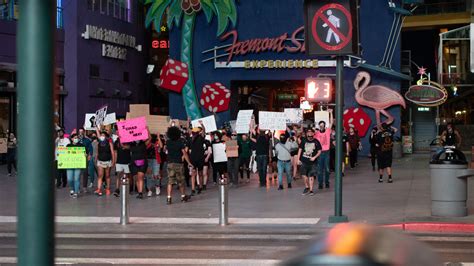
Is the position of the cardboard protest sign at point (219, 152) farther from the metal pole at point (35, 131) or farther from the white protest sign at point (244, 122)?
the metal pole at point (35, 131)

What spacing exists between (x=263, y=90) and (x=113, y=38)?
32.8ft

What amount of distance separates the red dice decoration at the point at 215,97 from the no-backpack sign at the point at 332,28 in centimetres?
2396

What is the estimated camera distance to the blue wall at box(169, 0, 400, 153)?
36.7 m

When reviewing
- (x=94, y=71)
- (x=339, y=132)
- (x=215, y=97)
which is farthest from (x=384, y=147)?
(x=94, y=71)

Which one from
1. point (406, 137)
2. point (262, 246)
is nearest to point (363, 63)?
point (406, 137)

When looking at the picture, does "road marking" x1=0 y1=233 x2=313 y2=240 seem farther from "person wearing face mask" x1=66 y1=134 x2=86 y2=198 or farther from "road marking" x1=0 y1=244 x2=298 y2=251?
"person wearing face mask" x1=66 y1=134 x2=86 y2=198

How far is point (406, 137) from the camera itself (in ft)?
129

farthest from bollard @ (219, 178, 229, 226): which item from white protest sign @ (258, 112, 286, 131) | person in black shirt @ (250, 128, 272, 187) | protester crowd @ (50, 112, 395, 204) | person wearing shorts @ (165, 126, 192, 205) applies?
white protest sign @ (258, 112, 286, 131)

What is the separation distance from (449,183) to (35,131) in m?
11.9

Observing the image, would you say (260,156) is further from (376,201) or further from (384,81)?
(384,81)

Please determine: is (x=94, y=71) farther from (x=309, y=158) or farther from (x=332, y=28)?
(x=332, y=28)

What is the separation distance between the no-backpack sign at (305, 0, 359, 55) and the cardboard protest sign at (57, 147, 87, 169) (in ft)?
26.2

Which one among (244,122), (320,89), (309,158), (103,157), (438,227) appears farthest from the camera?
(244,122)

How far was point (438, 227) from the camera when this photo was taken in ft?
41.8
